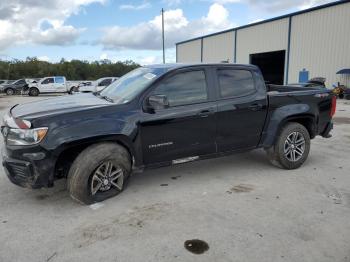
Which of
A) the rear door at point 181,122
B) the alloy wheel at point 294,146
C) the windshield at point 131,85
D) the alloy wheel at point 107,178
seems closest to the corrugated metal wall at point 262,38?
the alloy wheel at point 294,146

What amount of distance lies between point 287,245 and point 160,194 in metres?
1.81

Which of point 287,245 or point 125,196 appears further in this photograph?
point 125,196

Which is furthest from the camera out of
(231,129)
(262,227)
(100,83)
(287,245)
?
(100,83)

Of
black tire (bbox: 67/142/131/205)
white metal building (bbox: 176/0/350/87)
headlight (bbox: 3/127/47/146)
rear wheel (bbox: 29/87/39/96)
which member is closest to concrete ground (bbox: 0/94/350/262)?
black tire (bbox: 67/142/131/205)

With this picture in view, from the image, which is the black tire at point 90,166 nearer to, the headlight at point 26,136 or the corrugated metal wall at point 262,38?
the headlight at point 26,136

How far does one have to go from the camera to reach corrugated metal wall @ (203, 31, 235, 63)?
106ft

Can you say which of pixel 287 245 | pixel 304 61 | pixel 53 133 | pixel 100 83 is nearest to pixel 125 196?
pixel 53 133

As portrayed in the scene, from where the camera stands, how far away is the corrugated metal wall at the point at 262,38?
26.2 meters

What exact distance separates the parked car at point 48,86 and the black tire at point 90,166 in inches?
1116

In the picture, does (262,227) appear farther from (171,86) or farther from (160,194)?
(171,86)

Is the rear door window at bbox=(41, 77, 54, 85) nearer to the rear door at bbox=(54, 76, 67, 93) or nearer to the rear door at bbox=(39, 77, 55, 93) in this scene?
the rear door at bbox=(39, 77, 55, 93)

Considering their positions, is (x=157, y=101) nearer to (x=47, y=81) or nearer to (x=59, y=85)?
(x=59, y=85)

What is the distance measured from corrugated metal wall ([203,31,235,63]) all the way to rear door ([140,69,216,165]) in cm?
2818

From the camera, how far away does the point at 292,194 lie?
176 inches
